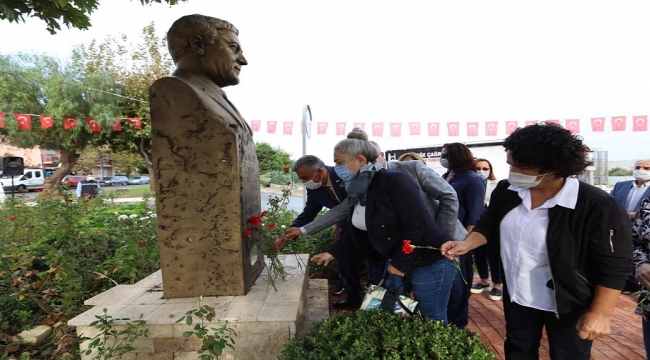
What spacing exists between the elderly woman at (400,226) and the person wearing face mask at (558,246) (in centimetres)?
41

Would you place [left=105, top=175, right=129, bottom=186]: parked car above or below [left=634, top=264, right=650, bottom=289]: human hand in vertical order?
below

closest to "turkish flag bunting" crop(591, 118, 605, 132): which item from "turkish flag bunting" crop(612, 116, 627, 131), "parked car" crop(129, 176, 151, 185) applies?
"turkish flag bunting" crop(612, 116, 627, 131)

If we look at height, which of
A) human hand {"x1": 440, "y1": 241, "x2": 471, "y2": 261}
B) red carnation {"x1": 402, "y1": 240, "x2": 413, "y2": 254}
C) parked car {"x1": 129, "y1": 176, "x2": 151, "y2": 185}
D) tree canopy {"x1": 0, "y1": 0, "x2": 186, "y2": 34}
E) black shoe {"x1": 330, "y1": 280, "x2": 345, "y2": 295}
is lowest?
parked car {"x1": 129, "y1": 176, "x2": 151, "y2": 185}

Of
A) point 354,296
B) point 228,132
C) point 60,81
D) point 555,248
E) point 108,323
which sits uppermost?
point 60,81

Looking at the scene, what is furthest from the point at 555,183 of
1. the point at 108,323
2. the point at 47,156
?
the point at 47,156

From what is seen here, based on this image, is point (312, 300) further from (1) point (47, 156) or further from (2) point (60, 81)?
(1) point (47, 156)

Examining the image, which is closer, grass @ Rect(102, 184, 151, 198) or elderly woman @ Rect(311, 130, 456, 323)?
elderly woman @ Rect(311, 130, 456, 323)

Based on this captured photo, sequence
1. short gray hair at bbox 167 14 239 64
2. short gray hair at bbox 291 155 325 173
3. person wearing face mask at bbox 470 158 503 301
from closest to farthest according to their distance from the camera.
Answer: short gray hair at bbox 167 14 239 64 < short gray hair at bbox 291 155 325 173 < person wearing face mask at bbox 470 158 503 301

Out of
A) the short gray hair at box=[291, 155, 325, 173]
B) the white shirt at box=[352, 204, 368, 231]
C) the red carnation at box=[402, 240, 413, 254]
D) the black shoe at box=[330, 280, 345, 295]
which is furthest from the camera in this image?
the black shoe at box=[330, 280, 345, 295]

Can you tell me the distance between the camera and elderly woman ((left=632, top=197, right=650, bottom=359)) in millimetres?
1662

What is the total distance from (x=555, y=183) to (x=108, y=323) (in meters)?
2.51

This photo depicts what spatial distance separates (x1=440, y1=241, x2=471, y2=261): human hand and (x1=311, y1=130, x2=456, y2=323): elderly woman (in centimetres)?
8

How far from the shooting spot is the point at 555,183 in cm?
161

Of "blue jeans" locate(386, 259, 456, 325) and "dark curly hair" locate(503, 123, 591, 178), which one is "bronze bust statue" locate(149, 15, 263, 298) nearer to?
"blue jeans" locate(386, 259, 456, 325)
